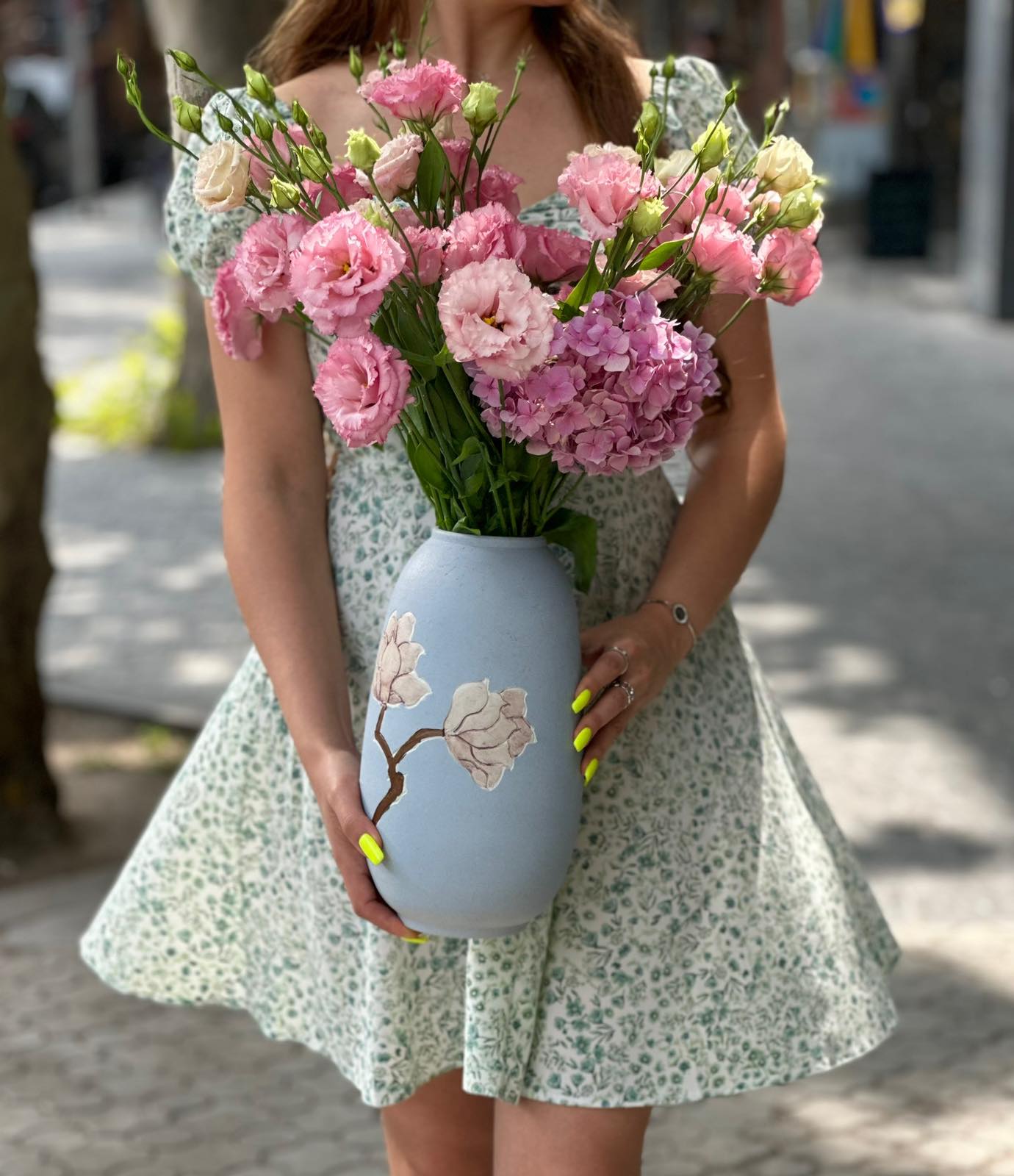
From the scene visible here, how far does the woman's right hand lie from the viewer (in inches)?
77.5

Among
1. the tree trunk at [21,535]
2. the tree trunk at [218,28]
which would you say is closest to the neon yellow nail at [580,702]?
the tree trunk at [21,535]

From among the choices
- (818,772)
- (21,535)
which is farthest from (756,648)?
(21,535)

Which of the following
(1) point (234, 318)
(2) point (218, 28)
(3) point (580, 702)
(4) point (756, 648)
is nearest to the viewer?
(3) point (580, 702)

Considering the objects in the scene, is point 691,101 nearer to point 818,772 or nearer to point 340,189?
point 340,189

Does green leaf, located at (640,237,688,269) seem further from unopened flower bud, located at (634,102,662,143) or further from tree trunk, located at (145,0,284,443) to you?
tree trunk, located at (145,0,284,443)

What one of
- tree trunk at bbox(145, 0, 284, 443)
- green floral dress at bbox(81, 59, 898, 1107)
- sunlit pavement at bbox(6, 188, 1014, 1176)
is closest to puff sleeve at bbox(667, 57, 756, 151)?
green floral dress at bbox(81, 59, 898, 1107)

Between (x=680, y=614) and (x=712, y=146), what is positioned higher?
(x=712, y=146)

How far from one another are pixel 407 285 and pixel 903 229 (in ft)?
51.6

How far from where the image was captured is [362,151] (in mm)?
1715

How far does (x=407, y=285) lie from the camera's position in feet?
5.79

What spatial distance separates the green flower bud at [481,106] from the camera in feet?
5.62

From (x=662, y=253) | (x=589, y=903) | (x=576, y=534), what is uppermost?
(x=662, y=253)

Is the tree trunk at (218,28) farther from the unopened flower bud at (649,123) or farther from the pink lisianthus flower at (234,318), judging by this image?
the unopened flower bud at (649,123)

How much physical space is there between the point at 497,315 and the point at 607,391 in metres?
0.13
